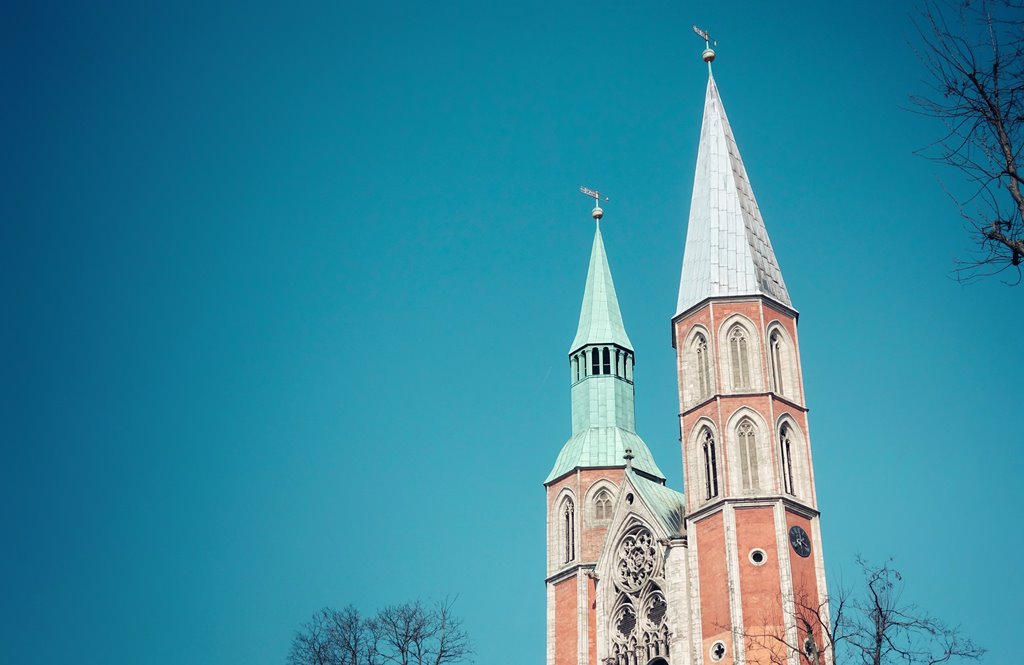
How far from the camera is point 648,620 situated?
2053 inches

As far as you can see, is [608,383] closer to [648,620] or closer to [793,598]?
[648,620]

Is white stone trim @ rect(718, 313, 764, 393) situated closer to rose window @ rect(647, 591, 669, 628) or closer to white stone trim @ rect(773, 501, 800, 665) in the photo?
white stone trim @ rect(773, 501, 800, 665)

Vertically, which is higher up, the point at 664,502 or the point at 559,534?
the point at 559,534

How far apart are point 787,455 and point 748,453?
5.47ft

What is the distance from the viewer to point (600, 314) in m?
65.3

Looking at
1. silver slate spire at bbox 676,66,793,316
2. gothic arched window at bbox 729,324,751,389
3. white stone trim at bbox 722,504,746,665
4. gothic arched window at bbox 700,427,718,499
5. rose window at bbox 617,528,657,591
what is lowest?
white stone trim at bbox 722,504,746,665

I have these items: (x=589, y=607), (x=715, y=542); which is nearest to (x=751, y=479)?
(x=715, y=542)

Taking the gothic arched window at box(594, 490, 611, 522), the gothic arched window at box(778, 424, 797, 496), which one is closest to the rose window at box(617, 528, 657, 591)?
the gothic arched window at box(594, 490, 611, 522)

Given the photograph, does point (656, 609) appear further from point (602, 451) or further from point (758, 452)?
point (602, 451)

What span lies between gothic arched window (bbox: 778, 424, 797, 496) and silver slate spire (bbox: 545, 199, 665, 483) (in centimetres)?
997

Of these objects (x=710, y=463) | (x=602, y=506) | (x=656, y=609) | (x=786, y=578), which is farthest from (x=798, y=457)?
(x=602, y=506)

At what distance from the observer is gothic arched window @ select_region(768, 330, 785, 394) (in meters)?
52.3

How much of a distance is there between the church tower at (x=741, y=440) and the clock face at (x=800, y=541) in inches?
2.0

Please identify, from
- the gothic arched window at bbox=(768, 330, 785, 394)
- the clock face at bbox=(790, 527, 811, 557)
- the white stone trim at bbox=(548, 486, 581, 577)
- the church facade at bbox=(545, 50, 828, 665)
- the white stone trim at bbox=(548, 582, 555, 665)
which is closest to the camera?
the church facade at bbox=(545, 50, 828, 665)
